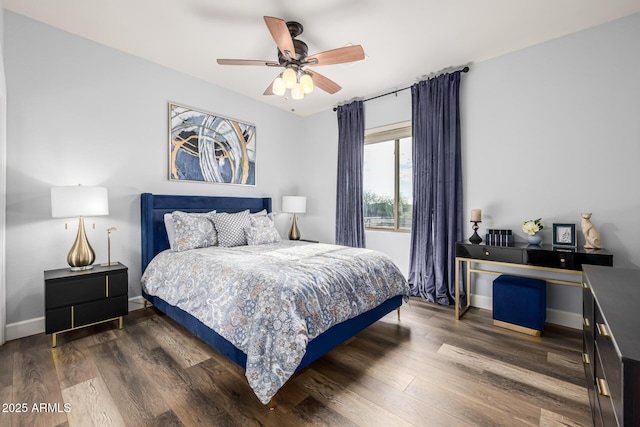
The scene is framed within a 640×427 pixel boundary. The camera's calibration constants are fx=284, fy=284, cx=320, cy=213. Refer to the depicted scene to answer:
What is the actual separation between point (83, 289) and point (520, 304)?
4.08m

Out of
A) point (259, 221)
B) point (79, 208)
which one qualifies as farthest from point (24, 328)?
point (259, 221)

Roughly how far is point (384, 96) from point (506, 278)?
2897 millimetres

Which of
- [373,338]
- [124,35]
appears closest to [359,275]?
[373,338]

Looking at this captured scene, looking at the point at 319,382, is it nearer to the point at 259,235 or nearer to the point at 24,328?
the point at 259,235

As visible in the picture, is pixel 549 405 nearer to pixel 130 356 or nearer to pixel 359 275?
pixel 359 275

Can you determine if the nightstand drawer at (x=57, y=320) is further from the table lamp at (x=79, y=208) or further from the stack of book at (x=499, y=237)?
the stack of book at (x=499, y=237)

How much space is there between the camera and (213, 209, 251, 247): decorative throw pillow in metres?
3.40

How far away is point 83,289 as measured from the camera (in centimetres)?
257

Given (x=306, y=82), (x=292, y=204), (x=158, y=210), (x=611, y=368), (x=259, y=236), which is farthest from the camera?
(x=292, y=204)

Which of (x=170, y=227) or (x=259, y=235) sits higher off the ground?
(x=170, y=227)

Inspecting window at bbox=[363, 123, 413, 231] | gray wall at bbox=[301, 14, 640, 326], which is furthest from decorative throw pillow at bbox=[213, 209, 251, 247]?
gray wall at bbox=[301, 14, 640, 326]

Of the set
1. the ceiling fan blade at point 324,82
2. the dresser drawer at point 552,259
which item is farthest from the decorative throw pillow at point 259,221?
the dresser drawer at point 552,259

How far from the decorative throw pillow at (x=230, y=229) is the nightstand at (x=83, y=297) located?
101 cm

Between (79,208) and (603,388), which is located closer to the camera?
(603,388)
